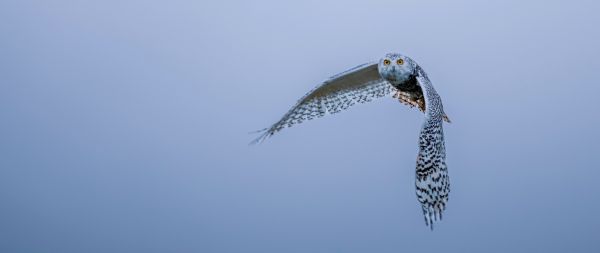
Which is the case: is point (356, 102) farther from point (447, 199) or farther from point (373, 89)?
point (447, 199)

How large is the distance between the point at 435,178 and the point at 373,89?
1.95 metres

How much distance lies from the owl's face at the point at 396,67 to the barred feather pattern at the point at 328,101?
0.79m

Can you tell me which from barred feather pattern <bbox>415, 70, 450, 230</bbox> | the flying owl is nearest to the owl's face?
the flying owl

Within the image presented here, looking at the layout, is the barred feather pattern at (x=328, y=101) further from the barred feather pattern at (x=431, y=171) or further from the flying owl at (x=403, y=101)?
the barred feather pattern at (x=431, y=171)

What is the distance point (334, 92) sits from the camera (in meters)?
8.19

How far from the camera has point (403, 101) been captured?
26.4 feet

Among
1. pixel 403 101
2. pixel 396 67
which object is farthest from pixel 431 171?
pixel 403 101

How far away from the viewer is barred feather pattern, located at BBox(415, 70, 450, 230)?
21.1 feet

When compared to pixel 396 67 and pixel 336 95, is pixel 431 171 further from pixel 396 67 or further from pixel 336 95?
pixel 336 95

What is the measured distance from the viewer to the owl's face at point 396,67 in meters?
7.20

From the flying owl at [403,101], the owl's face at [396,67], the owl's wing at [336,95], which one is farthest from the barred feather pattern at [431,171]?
the owl's wing at [336,95]

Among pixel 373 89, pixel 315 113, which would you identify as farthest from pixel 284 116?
pixel 373 89

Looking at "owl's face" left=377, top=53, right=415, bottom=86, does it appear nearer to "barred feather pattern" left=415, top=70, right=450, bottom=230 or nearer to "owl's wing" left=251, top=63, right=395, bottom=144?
"owl's wing" left=251, top=63, right=395, bottom=144

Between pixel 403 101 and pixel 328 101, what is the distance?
76cm
